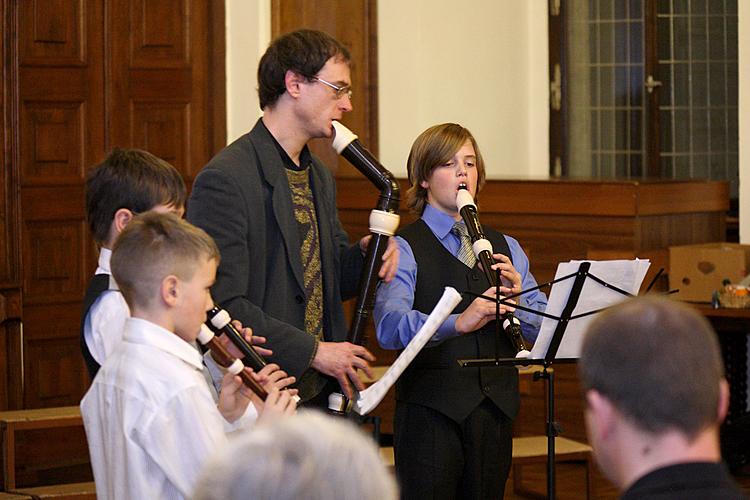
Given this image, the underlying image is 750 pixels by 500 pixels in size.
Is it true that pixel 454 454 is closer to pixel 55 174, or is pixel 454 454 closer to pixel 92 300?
pixel 92 300

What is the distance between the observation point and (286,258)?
2791 mm

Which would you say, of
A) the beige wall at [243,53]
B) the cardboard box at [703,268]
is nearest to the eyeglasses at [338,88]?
the cardboard box at [703,268]

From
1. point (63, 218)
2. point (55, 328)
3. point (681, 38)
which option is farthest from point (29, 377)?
point (681, 38)

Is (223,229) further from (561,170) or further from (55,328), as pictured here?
(561,170)

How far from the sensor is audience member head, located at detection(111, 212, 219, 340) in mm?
2178

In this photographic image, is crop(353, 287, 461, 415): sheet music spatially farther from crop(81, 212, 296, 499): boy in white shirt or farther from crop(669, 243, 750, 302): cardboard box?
crop(669, 243, 750, 302): cardboard box

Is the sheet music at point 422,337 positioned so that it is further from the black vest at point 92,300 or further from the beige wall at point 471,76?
the beige wall at point 471,76

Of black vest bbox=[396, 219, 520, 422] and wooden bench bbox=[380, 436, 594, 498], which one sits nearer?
black vest bbox=[396, 219, 520, 422]

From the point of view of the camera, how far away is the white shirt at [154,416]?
6.89 ft

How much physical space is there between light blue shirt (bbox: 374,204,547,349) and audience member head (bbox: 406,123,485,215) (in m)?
0.04

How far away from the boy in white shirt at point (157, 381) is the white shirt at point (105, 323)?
24cm

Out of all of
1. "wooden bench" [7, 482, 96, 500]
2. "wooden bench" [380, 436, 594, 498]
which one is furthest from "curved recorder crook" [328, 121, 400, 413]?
"wooden bench" [7, 482, 96, 500]

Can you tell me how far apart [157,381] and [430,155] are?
4.00 feet

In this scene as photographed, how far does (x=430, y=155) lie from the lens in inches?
123
